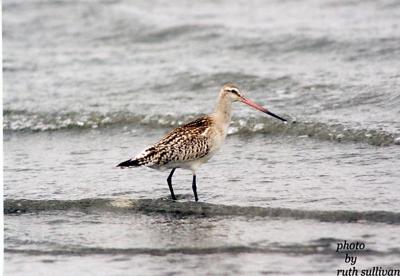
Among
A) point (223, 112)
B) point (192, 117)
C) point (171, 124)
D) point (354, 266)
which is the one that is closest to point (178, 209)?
point (223, 112)

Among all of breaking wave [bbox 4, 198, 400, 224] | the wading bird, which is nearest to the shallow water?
breaking wave [bbox 4, 198, 400, 224]

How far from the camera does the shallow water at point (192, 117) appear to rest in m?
7.00

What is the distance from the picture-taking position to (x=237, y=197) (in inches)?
321

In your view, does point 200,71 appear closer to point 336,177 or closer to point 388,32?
point 388,32

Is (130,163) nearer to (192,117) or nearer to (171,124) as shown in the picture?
(171,124)

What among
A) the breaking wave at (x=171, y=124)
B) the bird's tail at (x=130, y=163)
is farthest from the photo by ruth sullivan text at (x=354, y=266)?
the breaking wave at (x=171, y=124)

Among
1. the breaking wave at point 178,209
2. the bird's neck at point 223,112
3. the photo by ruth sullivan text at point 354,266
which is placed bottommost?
the photo by ruth sullivan text at point 354,266

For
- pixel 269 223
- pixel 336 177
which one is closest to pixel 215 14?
pixel 336 177

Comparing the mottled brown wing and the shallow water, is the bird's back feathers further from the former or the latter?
the shallow water

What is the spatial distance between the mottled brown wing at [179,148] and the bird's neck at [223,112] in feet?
0.65

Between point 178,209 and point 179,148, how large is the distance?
0.55m

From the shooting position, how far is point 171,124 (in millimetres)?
11297

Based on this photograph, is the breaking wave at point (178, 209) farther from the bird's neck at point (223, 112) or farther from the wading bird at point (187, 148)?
the bird's neck at point (223, 112)

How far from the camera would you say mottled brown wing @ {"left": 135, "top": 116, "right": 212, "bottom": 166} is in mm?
8227
